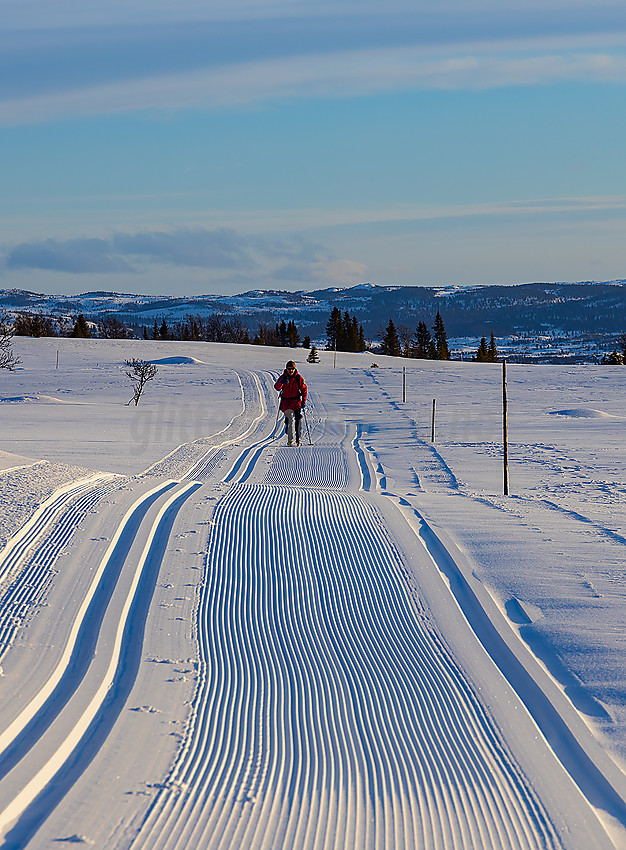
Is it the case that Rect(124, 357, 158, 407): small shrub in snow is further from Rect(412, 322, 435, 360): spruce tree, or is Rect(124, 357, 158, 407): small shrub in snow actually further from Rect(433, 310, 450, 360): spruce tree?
Rect(412, 322, 435, 360): spruce tree

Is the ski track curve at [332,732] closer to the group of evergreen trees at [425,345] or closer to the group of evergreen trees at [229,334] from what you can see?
the group of evergreen trees at [229,334]

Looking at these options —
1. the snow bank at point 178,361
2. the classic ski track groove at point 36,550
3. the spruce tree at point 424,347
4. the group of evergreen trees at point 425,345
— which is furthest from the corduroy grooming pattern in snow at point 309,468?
the spruce tree at point 424,347

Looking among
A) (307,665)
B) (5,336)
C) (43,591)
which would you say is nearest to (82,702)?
(307,665)

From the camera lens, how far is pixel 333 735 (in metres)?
3.67

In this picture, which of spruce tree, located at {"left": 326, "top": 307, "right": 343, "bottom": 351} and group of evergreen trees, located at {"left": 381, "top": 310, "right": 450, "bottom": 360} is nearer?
group of evergreen trees, located at {"left": 381, "top": 310, "right": 450, "bottom": 360}

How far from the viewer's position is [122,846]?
2.84m

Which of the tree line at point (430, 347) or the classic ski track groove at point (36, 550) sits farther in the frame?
the tree line at point (430, 347)

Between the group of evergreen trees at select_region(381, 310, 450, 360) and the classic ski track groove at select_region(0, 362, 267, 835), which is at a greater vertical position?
the group of evergreen trees at select_region(381, 310, 450, 360)

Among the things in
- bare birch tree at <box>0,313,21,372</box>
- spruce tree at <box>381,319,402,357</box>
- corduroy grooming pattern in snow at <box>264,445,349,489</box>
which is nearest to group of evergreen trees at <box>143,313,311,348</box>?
spruce tree at <box>381,319,402,357</box>

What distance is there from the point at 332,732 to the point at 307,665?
2.59 feet

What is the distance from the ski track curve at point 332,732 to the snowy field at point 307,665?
0.5 inches

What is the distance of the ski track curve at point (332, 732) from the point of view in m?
2.99

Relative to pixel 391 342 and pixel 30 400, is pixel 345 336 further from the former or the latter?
pixel 30 400

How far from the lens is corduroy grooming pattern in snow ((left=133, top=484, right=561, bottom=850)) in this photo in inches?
118
